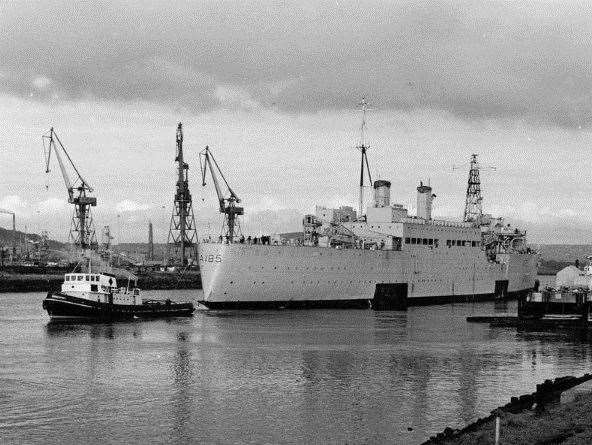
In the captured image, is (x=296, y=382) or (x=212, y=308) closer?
(x=296, y=382)

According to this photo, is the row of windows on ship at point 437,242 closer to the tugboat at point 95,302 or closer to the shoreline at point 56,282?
the tugboat at point 95,302

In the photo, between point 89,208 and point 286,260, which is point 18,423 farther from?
point 89,208

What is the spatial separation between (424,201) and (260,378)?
55.1m

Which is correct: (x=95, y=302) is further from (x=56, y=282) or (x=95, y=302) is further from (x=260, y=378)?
(x=56, y=282)

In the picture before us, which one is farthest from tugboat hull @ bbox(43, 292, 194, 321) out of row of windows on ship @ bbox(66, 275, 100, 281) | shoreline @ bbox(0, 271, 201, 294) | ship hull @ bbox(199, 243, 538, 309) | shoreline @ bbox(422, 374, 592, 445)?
shoreline @ bbox(0, 271, 201, 294)

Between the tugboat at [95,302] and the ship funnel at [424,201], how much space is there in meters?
34.6

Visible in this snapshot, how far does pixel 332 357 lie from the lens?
37.0m

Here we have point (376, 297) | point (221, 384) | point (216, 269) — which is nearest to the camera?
point (221, 384)

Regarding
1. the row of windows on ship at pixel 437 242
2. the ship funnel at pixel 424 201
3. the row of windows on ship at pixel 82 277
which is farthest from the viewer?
the ship funnel at pixel 424 201

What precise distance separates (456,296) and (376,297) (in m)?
15.4

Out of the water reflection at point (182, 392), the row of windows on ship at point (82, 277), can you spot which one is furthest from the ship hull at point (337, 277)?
the water reflection at point (182, 392)

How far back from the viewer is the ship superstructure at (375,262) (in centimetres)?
6069

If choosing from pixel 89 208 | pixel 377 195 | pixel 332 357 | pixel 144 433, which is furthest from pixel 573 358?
pixel 89 208

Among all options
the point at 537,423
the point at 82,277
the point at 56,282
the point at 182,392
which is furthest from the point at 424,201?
the point at 537,423
